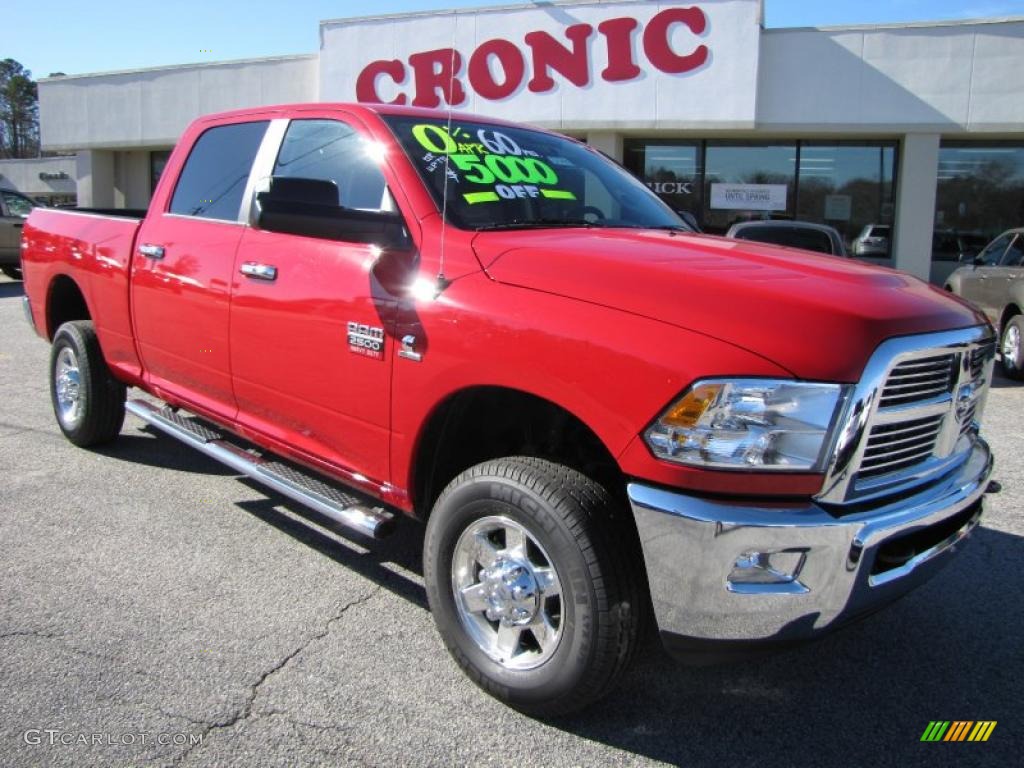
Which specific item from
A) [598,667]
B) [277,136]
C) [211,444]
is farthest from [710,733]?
[277,136]

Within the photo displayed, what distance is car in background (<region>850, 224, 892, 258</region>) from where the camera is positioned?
15945 mm

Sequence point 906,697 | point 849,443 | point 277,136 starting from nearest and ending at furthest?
1. point 849,443
2. point 906,697
3. point 277,136

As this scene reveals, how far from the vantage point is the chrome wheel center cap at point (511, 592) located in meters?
2.62

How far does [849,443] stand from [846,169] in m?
15.4

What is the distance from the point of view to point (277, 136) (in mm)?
3902

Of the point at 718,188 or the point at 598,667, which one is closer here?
the point at 598,667

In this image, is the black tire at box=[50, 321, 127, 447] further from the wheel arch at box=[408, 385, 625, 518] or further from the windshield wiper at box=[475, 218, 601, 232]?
the windshield wiper at box=[475, 218, 601, 232]

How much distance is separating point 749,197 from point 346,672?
15.3m

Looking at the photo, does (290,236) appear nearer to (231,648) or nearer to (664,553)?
(231,648)

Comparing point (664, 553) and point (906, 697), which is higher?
point (664, 553)

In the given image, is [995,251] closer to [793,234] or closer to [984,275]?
[984,275]

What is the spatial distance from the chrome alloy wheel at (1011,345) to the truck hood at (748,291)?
6951 millimetres

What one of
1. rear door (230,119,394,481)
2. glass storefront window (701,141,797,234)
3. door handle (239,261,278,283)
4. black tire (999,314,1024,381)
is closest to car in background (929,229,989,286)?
glass storefront window (701,141,797,234)

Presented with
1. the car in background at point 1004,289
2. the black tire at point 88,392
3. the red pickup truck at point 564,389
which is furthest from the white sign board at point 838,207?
the black tire at point 88,392
